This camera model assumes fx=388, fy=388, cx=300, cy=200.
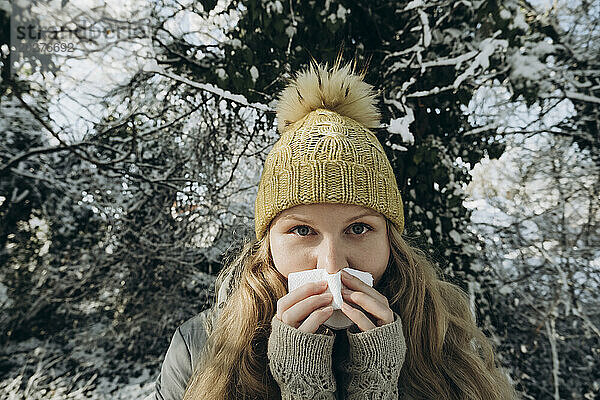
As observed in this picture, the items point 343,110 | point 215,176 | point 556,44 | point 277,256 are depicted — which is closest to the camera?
point 277,256

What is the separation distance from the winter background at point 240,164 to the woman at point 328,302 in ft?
3.34

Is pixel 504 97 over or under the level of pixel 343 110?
over

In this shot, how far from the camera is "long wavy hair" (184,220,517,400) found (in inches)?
57.8

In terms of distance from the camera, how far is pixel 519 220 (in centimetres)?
379

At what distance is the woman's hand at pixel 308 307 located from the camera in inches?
50.7

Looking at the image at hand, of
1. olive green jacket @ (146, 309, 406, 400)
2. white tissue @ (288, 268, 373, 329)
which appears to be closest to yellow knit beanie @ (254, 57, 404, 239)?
white tissue @ (288, 268, 373, 329)

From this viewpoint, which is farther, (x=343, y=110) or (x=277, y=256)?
(x=343, y=110)

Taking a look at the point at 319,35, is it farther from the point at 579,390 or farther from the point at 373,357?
the point at 579,390

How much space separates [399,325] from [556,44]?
Answer: 125 inches

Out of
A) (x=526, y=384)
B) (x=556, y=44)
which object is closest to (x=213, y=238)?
(x=526, y=384)

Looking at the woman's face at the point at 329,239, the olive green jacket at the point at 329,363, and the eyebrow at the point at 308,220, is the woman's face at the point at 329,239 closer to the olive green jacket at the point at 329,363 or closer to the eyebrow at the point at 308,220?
the eyebrow at the point at 308,220

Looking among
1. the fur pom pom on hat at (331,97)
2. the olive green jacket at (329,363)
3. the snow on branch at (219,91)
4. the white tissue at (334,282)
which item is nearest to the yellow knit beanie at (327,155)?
the fur pom pom on hat at (331,97)

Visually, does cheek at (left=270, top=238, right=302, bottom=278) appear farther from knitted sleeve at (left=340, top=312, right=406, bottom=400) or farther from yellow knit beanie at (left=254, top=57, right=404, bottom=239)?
knitted sleeve at (left=340, top=312, right=406, bottom=400)

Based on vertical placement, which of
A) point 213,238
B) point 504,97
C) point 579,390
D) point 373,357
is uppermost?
point 504,97
